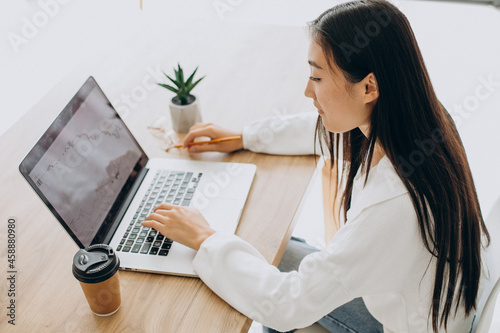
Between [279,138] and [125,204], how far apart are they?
1.41 ft

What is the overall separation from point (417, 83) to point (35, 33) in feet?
8.54

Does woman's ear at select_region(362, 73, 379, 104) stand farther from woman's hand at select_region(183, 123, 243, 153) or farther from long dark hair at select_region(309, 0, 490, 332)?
woman's hand at select_region(183, 123, 243, 153)

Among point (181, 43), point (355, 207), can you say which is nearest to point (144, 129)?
point (181, 43)

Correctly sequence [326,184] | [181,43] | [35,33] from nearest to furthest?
[326,184] → [181,43] → [35,33]

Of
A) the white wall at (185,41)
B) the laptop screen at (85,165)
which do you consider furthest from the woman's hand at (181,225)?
the white wall at (185,41)

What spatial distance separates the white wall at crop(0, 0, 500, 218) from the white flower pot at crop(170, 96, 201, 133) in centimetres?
34

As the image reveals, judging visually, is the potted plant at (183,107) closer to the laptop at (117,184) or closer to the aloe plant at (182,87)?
the aloe plant at (182,87)

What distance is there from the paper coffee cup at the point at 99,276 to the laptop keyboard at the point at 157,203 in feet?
0.48

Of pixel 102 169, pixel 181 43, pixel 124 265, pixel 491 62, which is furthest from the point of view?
pixel 491 62

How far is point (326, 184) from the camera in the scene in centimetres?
150

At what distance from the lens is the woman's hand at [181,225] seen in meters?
1.02

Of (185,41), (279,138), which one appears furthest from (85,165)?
(185,41)

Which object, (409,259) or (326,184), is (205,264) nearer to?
(409,259)

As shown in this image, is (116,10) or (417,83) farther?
(116,10)
